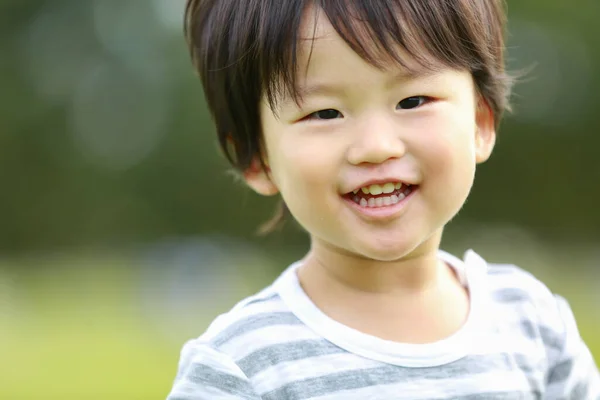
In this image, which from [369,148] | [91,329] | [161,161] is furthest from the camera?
[161,161]

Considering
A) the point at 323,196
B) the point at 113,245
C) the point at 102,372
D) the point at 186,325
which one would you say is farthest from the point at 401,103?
the point at 113,245

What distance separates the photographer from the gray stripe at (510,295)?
1.63 metres

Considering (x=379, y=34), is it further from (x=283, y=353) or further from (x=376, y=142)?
(x=283, y=353)

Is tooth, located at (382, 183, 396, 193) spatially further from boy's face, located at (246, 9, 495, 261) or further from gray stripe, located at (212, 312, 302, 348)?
gray stripe, located at (212, 312, 302, 348)

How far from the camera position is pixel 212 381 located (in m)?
1.40

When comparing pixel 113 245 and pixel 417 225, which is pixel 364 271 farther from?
pixel 113 245

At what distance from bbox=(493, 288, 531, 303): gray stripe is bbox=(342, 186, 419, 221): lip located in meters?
0.34

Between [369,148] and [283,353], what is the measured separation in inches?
14.0

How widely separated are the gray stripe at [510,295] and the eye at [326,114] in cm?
49

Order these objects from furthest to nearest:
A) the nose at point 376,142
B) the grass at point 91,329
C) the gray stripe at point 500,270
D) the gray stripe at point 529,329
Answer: the grass at point 91,329 < the gray stripe at point 500,270 < the gray stripe at point 529,329 < the nose at point 376,142

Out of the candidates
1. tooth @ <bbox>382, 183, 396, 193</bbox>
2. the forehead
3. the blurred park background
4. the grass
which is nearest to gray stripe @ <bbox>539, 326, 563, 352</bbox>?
tooth @ <bbox>382, 183, 396, 193</bbox>

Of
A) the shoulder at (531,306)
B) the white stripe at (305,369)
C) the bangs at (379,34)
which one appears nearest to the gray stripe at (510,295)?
the shoulder at (531,306)

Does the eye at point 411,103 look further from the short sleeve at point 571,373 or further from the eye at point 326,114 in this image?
the short sleeve at point 571,373

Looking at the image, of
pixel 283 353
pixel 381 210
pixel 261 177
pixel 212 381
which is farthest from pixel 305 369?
pixel 261 177
